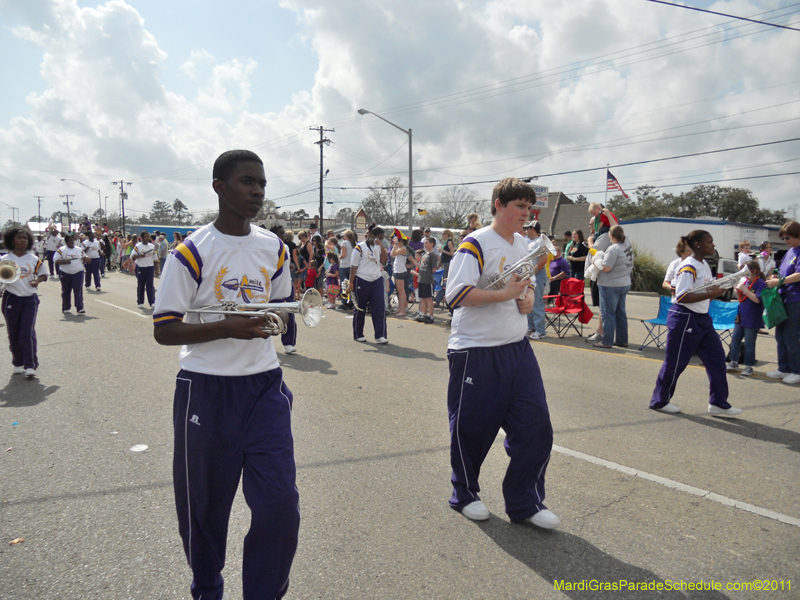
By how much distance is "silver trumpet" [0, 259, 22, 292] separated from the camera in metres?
6.77

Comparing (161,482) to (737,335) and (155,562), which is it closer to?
(155,562)

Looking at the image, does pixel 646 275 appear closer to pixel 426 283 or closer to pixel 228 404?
pixel 426 283

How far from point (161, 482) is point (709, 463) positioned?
4278mm

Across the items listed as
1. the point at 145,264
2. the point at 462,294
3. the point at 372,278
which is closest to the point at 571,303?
the point at 372,278

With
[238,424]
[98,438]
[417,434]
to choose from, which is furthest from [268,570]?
[98,438]

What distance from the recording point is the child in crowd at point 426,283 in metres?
12.2

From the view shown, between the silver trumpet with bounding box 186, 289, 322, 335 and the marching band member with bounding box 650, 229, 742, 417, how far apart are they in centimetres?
444

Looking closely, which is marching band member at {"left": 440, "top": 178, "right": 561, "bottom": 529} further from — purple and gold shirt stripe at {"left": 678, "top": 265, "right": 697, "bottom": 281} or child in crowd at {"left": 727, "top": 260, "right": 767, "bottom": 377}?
child in crowd at {"left": 727, "top": 260, "right": 767, "bottom": 377}

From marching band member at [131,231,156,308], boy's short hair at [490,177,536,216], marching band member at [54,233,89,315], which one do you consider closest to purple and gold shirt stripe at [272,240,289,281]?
boy's short hair at [490,177,536,216]

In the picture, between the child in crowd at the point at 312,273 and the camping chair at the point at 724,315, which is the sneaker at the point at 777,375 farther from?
the child in crowd at the point at 312,273

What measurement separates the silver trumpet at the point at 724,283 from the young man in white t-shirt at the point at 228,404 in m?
4.54

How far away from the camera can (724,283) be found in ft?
17.2

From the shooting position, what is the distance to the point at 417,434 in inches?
199

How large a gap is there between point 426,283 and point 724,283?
753 cm
